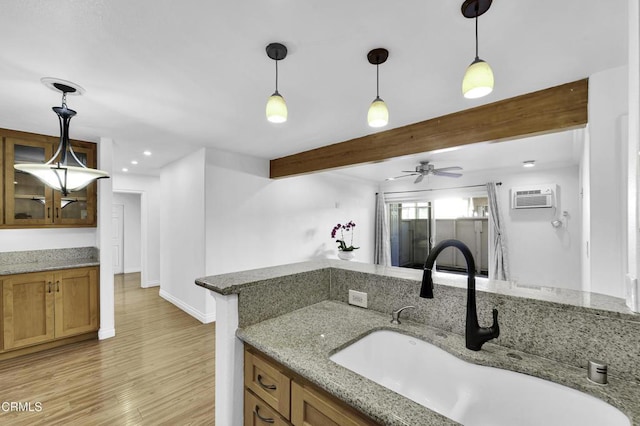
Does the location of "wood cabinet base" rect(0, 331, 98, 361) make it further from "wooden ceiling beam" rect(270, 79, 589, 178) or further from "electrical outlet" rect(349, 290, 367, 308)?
"wooden ceiling beam" rect(270, 79, 589, 178)

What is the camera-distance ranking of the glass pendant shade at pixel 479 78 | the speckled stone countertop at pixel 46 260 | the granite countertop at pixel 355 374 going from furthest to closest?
the speckled stone countertop at pixel 46 260, the glass pendant shade at pixel 479 78, the granite countertop at pixel 355 374

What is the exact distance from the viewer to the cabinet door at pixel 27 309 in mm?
2766

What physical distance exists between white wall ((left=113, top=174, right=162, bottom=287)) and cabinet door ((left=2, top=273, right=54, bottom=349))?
9.13 feet

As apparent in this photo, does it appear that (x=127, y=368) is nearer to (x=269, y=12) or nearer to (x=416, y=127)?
(x=269, y=12)

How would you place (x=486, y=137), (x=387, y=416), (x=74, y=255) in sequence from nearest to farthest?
1. (x=387, y=416)
2. (x=486, y=137)
3. (x=74, y=255)

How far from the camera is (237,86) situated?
2.12m

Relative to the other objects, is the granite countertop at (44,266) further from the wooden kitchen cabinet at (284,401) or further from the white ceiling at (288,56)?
the wooden kitchen cabinet at (284,401)

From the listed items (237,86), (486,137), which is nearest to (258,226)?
(237,86)

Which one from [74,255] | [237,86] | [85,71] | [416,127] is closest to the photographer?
[85,71]

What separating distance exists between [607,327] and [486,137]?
1.87 metres

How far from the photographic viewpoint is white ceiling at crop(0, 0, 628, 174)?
4.50 ft

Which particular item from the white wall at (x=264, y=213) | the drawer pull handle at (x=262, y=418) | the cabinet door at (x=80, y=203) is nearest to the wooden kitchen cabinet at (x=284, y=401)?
the drawer pull handle at (x=262, y=418)

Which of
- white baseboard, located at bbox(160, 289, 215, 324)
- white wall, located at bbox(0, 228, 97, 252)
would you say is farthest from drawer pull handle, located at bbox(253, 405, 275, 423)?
white wall, located at bbox(0, 228, 97, 252)

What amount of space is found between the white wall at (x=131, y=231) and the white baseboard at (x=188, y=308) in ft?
8.80
